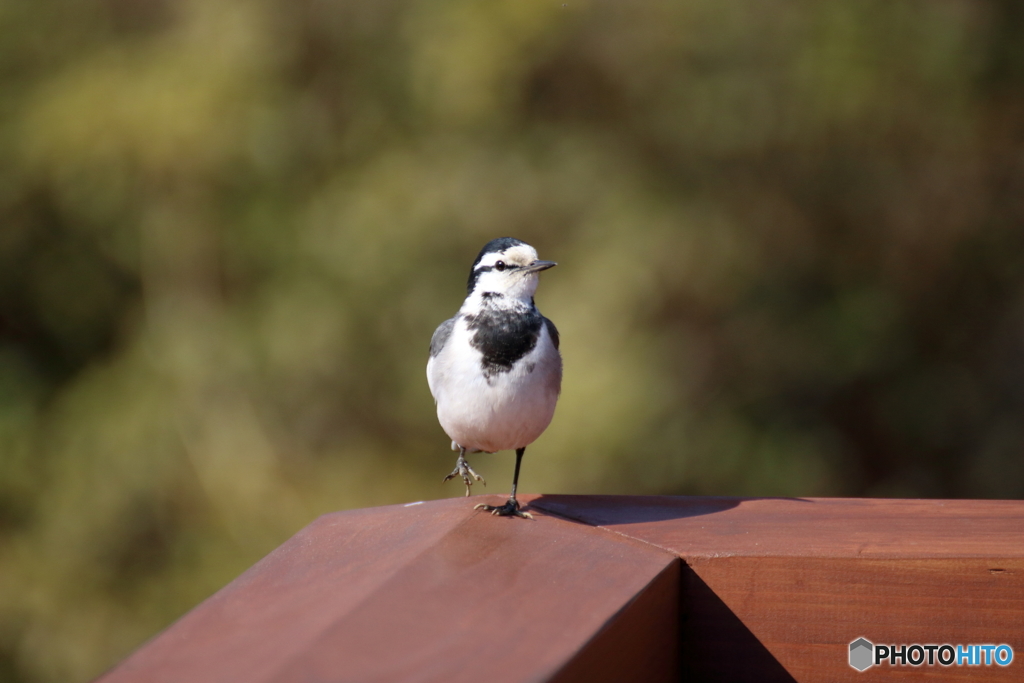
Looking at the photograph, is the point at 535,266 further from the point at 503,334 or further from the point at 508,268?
the point at 503,334


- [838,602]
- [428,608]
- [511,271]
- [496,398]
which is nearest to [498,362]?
[496,398]

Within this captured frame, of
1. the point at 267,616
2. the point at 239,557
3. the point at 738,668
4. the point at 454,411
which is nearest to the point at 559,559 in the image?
the point at 738,668

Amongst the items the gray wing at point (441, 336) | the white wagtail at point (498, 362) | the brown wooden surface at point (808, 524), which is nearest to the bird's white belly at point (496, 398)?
the white wagtail at point (498, 362)

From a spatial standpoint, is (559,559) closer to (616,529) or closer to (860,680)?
(616,529)

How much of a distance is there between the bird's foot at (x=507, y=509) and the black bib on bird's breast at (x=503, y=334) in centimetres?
46

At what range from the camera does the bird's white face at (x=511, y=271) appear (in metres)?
2.46

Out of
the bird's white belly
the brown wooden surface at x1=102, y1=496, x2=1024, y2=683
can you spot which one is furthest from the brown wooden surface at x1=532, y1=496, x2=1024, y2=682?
the bird's white belly

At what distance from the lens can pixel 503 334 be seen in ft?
7.80

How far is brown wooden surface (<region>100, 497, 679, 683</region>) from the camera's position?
110cm

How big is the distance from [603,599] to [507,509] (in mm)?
542

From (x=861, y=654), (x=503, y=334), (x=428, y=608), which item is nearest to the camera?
(x=428, y=608)

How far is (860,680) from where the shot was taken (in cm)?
147

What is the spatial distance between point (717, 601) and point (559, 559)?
26 centimetres

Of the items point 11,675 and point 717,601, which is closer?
point 717,601
